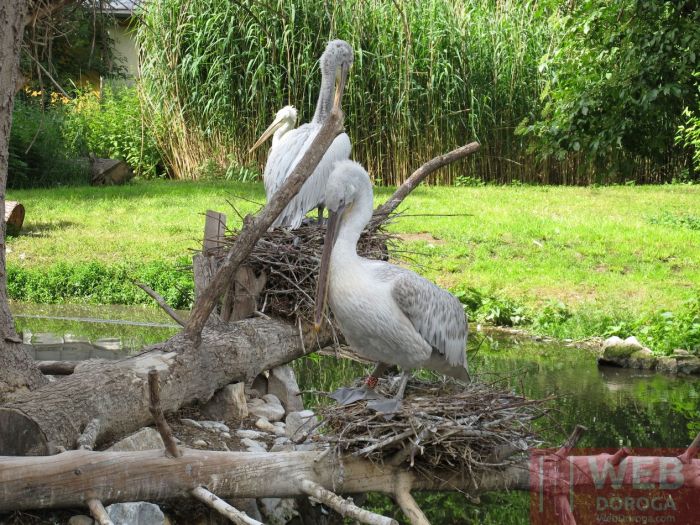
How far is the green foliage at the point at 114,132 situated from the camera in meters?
16.2

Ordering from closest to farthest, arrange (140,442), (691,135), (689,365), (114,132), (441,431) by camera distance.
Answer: (441,431)
(140,442)
(689,365)
(691,135)
(114,132)

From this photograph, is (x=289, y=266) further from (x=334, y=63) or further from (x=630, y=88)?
(x=630, y=88)

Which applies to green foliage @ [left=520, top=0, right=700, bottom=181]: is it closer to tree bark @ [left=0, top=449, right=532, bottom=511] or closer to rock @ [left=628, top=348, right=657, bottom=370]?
rock @ [left=628, top=348, right=657, bottom=370]

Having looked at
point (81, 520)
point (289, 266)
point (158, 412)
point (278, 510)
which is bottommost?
point (278, 510)

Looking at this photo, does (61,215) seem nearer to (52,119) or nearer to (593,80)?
(52,119)

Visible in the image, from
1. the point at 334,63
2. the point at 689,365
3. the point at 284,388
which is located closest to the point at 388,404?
the point at 284,388

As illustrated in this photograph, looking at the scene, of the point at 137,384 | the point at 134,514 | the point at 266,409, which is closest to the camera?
the point at 134,514

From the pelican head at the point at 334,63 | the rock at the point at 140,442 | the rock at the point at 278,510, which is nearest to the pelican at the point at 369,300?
the rock at the point at 278,510

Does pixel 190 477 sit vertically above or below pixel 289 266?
below

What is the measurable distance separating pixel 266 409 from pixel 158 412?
8.36 feet

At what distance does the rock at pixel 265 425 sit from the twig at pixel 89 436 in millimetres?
1502

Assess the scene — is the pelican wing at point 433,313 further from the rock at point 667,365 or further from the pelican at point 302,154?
the rock at point 667,365

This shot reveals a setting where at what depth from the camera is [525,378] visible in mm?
7211

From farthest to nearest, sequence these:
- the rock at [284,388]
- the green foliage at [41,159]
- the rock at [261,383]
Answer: the green foliage at [41,159]
the rock at [261,383]
the rock at [284,388]
